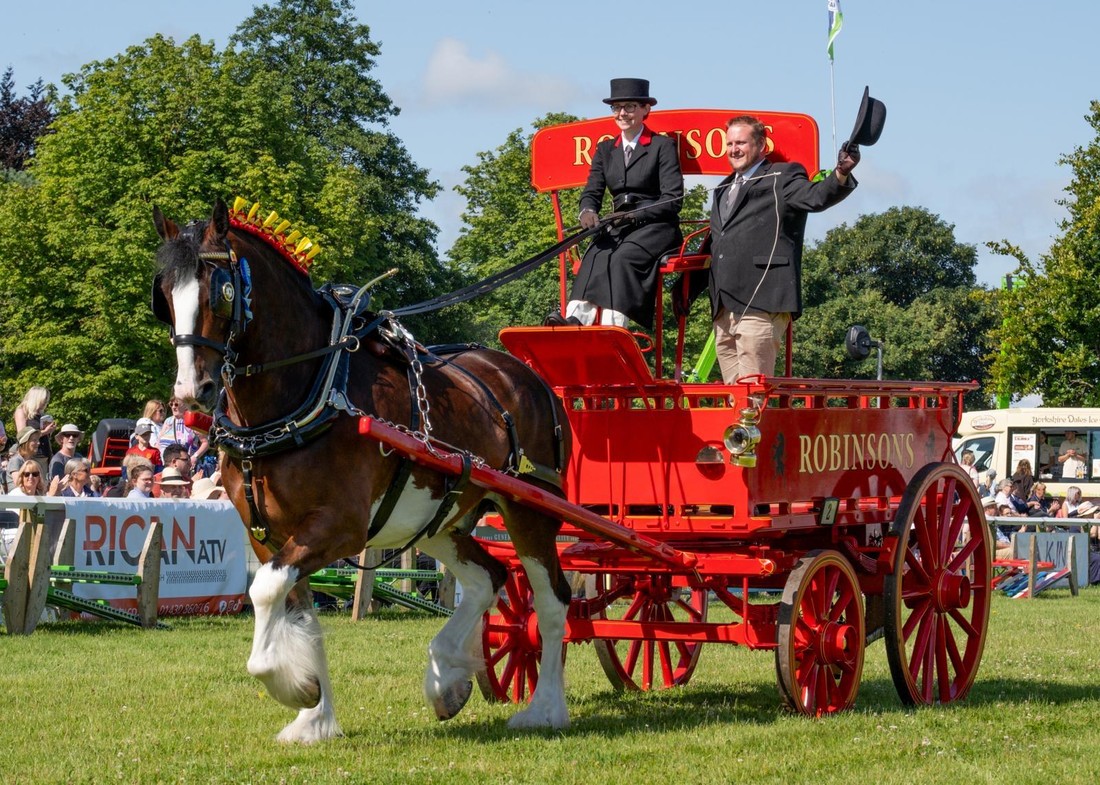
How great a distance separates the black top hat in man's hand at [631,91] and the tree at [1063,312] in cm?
2578

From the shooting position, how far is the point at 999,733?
7652 millimetres

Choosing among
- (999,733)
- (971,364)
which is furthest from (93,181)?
(971,364)

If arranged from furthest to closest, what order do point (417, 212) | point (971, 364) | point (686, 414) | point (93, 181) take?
1. point (971, 364)
2. point (417, 212)
3. point (93, 181)
4. point (686, 414)

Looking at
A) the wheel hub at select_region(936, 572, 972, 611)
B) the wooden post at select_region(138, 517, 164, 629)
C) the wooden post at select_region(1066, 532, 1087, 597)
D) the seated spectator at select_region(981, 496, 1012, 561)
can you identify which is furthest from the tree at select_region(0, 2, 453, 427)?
the wheel hub at select_region(936, 572, 972, 611)

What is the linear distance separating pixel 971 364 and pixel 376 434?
197 feet

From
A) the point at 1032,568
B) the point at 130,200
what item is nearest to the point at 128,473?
the point at 1032,568

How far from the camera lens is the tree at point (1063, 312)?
1291 inches

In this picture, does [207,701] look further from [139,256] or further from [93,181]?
[93,181]

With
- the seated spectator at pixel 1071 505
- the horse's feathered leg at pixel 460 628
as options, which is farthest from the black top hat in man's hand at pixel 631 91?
the seated spectator at pixel 1071 505

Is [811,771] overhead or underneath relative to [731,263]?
underneath

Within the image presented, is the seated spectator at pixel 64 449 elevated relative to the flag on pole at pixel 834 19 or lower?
lower

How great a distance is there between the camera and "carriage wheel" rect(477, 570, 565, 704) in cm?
889

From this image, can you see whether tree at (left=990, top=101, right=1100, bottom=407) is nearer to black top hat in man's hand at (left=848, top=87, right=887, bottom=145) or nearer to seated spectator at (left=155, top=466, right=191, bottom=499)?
seated spectator at (left=155, top=466, right=191, bottom=499)

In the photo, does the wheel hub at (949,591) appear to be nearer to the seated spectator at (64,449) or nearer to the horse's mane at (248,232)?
the horse's mane at (248,232)
